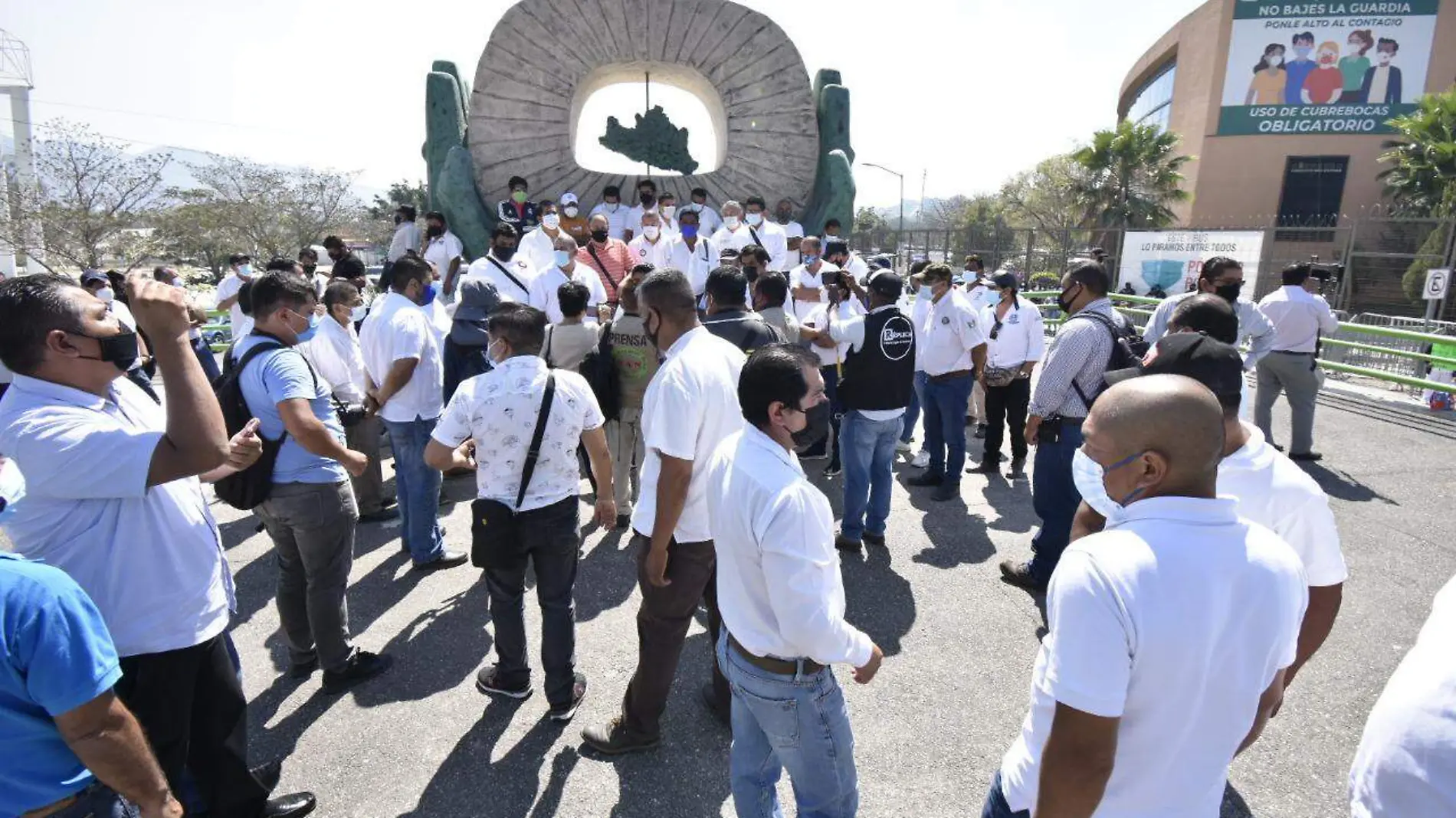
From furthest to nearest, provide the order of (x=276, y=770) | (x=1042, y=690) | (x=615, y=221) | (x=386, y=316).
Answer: (x=615, y=221), (x=386, y=316), (x=276, y=770), (x=1042, y=690)

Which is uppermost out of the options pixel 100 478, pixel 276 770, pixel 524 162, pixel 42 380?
pixel 524 162

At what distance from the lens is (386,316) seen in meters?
4.07

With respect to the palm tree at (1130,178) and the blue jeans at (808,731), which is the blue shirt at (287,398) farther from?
the palm tree at (1130,178)

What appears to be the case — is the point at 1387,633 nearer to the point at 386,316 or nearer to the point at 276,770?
the point at 276,770

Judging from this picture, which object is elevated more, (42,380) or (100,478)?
(42,380)

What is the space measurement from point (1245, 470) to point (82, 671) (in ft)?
8.99

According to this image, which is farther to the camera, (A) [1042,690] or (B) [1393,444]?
(B) [1393,444]

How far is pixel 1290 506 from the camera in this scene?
1873 millimetres

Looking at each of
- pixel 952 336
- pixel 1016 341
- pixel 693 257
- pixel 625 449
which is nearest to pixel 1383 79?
pixel 1016 341

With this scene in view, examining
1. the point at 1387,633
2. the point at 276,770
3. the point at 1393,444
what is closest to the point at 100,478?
the point at 276,770

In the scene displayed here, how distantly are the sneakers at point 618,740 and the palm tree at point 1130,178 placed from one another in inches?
1098

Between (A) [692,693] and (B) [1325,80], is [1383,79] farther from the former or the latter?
(A) [692,693]

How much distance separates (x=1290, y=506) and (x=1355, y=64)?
4005cm

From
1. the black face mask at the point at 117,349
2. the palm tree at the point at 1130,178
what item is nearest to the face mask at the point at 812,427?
the black face mask at the point at 117,349
